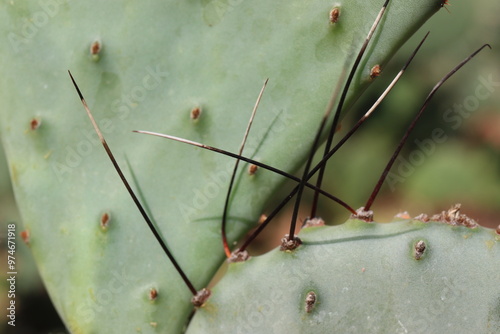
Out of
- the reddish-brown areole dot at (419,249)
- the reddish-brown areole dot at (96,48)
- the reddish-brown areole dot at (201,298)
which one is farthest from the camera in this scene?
the reddish-brown areole dot at (96,48)

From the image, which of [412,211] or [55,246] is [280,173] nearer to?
[55,246]

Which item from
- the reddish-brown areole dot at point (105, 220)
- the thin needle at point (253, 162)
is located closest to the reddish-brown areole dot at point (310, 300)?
the thin needle at point (253, 162)

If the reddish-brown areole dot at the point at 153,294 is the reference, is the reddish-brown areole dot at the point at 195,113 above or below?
above

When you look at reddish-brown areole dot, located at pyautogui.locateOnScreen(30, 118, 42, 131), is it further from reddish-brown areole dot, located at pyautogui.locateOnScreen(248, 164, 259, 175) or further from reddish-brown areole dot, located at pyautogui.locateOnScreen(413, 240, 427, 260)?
reddish-brown areole dot, located at pyautogui.locateOnScreen(413, 240, 427, 260)

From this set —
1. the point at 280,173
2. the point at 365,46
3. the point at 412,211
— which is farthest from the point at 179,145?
the point at 412,211

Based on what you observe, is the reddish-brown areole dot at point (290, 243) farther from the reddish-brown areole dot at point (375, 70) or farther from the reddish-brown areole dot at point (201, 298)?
the reddish-brown areole dot at point (375, 70)

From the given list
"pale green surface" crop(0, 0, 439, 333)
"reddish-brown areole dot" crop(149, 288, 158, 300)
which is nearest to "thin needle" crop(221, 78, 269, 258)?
"pale green surface" crop(0, 0, 439, 333)

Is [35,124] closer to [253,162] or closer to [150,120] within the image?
[150,120]
